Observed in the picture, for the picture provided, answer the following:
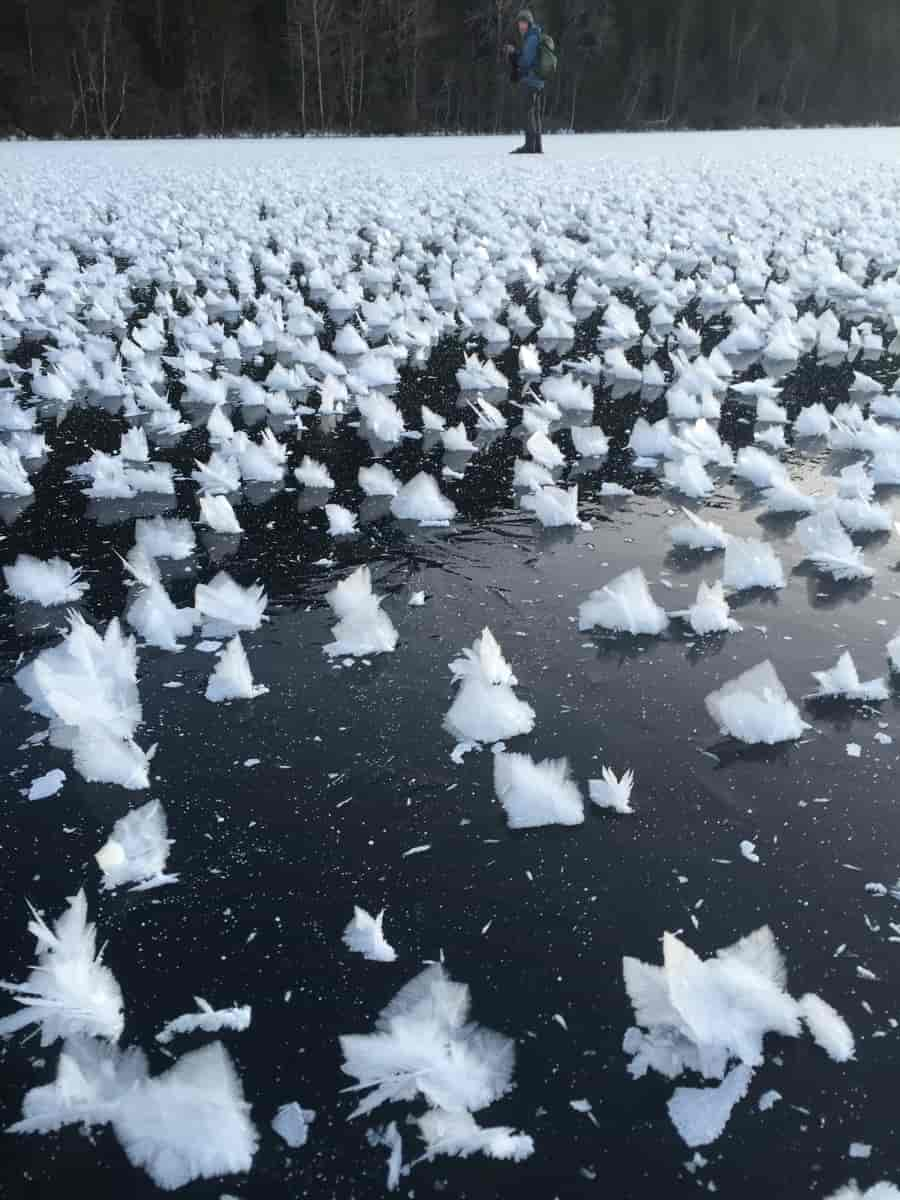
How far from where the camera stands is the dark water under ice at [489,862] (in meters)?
1.32

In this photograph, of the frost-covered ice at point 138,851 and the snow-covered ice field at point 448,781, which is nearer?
the snow-covered ice field at point 448,781

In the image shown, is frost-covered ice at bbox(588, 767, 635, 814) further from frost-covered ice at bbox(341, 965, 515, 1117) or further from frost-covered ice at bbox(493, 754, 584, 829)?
frost-covered ice at bbox(341, 965, 515, 1117)

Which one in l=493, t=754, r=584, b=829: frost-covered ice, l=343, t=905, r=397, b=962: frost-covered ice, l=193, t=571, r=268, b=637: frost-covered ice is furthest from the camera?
l=193, t=571, r=268, b=637: frost-covered ice

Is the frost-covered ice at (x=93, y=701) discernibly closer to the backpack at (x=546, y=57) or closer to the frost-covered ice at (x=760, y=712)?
the frost-covered ice at (x=760, y=712)

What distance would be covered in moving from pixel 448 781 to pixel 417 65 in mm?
48689

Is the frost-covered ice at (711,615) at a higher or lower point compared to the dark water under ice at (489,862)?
higher

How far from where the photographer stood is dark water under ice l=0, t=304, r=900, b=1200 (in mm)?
1322

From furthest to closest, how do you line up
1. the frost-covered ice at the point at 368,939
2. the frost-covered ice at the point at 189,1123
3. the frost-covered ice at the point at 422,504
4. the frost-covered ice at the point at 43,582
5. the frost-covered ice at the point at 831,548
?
the frost-covered ice at the point at 422,504 < the frost-covered ice at the point at 831,548 < the frost-covered ice at the point at 43,582 < the frost-covered ice at the point at 368,939 < the frost-covered ice at the point at 189,1123

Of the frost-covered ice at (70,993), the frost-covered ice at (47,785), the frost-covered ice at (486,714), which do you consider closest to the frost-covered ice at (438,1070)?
the frost-covered ice at (70,993)

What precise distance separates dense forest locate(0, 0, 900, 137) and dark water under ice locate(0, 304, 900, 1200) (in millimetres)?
29086

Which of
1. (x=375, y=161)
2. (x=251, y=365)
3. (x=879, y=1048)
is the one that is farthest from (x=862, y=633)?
(x=375, y=161)

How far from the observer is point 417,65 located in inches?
1757

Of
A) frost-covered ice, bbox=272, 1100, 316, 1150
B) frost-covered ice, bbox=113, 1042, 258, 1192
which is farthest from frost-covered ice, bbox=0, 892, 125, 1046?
frost-covered ice, bbox=272, 1100, 316, 1150

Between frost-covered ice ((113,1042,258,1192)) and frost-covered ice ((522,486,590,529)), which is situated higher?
frost-covered ice ((522,486,590,529))
